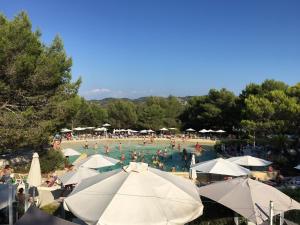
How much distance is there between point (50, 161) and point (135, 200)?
1492cm

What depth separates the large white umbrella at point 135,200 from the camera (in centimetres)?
562

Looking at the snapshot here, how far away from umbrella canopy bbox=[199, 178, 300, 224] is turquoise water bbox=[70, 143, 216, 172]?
15546mm

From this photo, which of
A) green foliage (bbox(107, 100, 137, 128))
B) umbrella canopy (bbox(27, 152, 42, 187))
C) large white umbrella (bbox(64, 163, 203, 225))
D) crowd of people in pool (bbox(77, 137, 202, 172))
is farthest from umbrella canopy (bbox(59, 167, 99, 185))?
green foliage (bbox(107, 100, 137, 128))

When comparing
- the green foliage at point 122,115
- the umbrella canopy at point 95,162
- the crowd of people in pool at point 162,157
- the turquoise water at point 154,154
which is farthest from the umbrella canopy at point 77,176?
the green foliage at point 122,115

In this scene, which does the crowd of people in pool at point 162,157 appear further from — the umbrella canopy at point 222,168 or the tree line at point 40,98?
the umbrella canopy at point 222,168

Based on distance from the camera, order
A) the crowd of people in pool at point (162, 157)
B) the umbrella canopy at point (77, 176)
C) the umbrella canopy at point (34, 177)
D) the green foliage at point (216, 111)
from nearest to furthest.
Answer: the umbrella canopy at point (34, 177) → the umbrella canopy at point (77, 176) → the crowd of people in pool at point (162, 157) → the green foliage at point (216, 111)

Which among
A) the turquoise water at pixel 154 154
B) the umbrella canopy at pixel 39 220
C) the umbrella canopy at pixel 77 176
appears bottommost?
the turquoise water at pixel 154 154

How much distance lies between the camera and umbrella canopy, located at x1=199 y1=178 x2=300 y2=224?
7.16m

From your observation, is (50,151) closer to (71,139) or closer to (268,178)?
(268,178)

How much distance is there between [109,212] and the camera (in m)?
5.64

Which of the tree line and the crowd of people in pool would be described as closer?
the tree line

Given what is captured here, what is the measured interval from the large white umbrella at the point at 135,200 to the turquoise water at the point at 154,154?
17.3m

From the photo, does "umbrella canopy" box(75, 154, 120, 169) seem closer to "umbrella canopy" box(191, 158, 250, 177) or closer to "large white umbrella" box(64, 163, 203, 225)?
"umbrella canopy" box(191, 158, 250, 177)

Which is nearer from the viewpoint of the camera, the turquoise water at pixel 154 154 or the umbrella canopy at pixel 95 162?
the umbrella canopy at pixel 95 162
